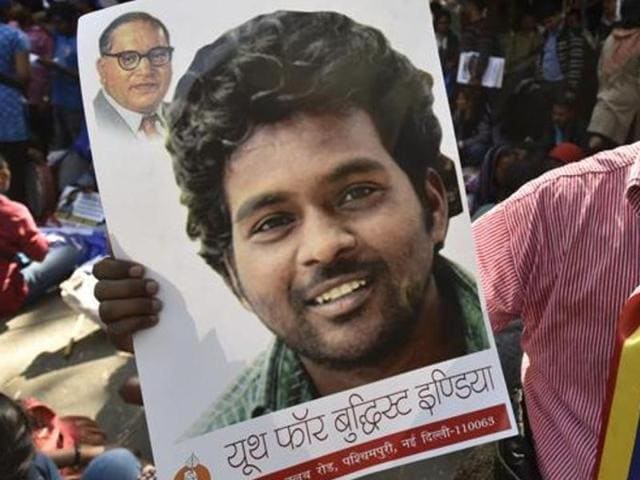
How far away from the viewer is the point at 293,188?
1.09 metres

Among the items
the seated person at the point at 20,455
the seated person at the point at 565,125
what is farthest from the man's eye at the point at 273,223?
the seated person at the point at 565,125

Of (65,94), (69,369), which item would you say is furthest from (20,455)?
(65,94)

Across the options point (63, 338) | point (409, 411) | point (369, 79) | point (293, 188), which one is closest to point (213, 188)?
point (293, 188)

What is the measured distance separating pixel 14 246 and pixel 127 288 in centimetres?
290

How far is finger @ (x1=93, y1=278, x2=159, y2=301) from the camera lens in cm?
107

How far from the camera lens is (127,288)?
1.07 metres

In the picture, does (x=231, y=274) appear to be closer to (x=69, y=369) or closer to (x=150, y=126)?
(x=150, y=126)

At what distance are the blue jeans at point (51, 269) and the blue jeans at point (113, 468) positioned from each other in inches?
75.9

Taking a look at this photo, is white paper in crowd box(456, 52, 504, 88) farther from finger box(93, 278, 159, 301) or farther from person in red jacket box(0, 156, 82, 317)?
finger box(93, 278, 159, 301)

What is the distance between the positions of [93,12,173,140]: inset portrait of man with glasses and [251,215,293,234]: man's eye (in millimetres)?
162

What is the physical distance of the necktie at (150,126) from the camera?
1073 millimetres

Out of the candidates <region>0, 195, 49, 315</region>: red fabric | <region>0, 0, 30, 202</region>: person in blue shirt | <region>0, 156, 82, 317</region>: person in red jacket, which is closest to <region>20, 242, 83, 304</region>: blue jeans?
<region>0, 156, 82, 317</region>: person in red jacket

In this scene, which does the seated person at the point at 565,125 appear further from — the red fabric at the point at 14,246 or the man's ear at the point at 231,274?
the man's ear at the point at 231,274

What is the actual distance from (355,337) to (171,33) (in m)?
0.44
